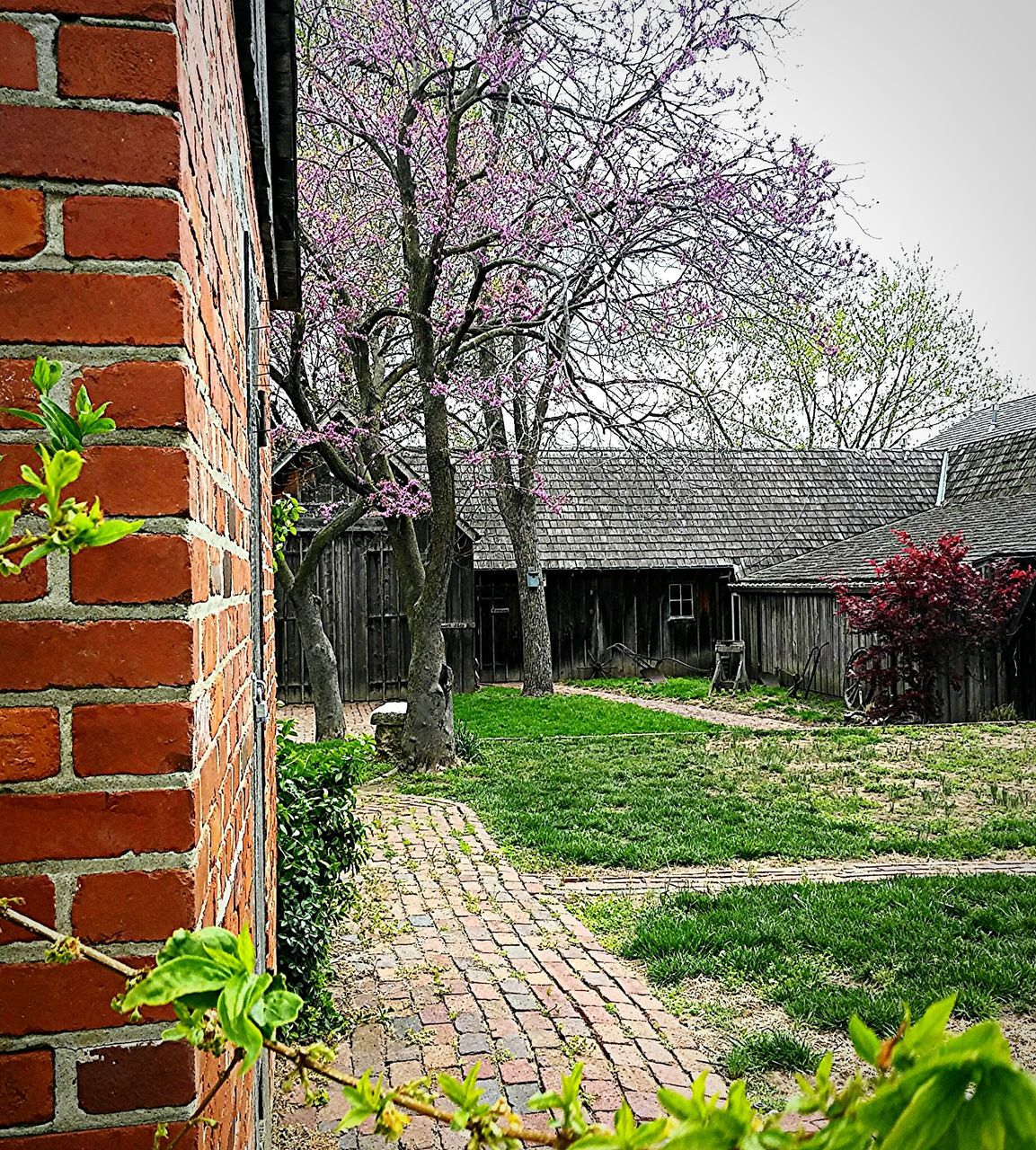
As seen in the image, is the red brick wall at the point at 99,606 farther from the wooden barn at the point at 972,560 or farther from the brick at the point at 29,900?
the wooden barn at the point at 972,560

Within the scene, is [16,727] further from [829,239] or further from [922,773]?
[922,773]

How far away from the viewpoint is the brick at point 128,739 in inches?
58.8

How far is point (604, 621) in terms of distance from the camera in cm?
2539

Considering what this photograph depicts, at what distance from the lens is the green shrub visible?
16.9 ft

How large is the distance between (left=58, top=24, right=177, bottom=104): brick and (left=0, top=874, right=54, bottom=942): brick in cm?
105

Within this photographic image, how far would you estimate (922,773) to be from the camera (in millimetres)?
11719

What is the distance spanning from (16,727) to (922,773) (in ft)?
37.9

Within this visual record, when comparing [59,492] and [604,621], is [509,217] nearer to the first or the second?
[59,492]

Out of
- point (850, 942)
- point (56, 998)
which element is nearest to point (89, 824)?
point (56, 998)

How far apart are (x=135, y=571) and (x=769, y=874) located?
738 cm

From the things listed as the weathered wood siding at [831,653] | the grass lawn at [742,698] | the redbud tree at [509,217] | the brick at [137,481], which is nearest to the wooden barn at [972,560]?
the weathered wood siding at [831,653]

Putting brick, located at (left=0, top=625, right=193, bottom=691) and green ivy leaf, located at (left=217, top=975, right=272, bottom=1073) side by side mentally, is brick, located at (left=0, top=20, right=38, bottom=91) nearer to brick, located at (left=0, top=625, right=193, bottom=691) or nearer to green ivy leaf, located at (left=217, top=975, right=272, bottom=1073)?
brick, located at (left=0, top=625, right=193, bottom=691)

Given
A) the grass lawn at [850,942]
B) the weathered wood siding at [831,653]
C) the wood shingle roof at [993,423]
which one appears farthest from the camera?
the wood shingle roof at [993,423]

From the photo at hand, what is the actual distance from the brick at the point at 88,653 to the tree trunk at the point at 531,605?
20142 millimetres
